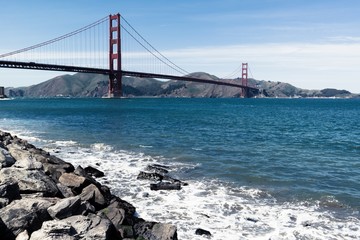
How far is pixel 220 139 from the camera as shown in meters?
22.4

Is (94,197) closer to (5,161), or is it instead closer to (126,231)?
(126,231)

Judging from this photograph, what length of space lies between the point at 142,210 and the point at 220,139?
14.4 m

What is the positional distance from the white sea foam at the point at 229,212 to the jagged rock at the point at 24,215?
2.60 metres

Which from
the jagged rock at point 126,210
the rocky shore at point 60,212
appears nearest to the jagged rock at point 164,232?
the rocky shore at point 60,212

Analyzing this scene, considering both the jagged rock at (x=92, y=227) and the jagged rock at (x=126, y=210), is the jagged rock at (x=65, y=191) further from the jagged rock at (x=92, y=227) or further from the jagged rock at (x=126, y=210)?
the jagged rock at (x=92, y=227)

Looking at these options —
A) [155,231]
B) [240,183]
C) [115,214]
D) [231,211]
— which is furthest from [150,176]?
[155,231]

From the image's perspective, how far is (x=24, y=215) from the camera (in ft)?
17.9

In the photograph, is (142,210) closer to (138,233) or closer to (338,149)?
(138,233)

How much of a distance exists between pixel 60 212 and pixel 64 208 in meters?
0.09

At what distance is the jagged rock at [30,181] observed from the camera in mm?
6871

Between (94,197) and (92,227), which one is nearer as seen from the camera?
(92,227)

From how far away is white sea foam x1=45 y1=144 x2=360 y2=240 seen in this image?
735cm

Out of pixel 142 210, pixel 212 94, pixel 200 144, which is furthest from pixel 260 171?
pixel 212 94

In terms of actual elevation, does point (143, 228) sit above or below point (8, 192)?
below
